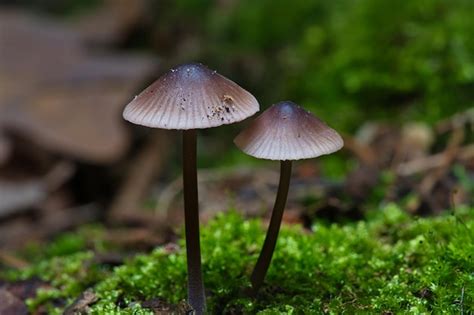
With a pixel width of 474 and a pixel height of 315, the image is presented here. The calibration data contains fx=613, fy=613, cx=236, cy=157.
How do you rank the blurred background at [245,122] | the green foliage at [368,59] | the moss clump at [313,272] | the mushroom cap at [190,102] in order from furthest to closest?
the green foliage at [368,59] < the blurred background at [245,122] < the moss clump at [313,272] < the mushroom cap at [190,102]

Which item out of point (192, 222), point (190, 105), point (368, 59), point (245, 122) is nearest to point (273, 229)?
point (192, 222)

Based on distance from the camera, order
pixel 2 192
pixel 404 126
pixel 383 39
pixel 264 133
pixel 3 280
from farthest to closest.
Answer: pixel 2 192 < pixel 383 39 < pixel 404 126 < pixel 3 280 < pixel 264 133

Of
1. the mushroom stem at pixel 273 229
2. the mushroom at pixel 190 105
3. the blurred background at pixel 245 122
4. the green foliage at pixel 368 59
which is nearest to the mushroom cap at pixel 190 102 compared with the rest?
the mushroom at pixel 190 105

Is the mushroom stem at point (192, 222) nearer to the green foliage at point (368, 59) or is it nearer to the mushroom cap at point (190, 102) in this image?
the mushroom cap at point (190, 102)

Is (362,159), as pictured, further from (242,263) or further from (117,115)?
(117,115)

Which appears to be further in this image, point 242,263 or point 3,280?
point 3,280

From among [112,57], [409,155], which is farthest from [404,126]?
[112,57]
